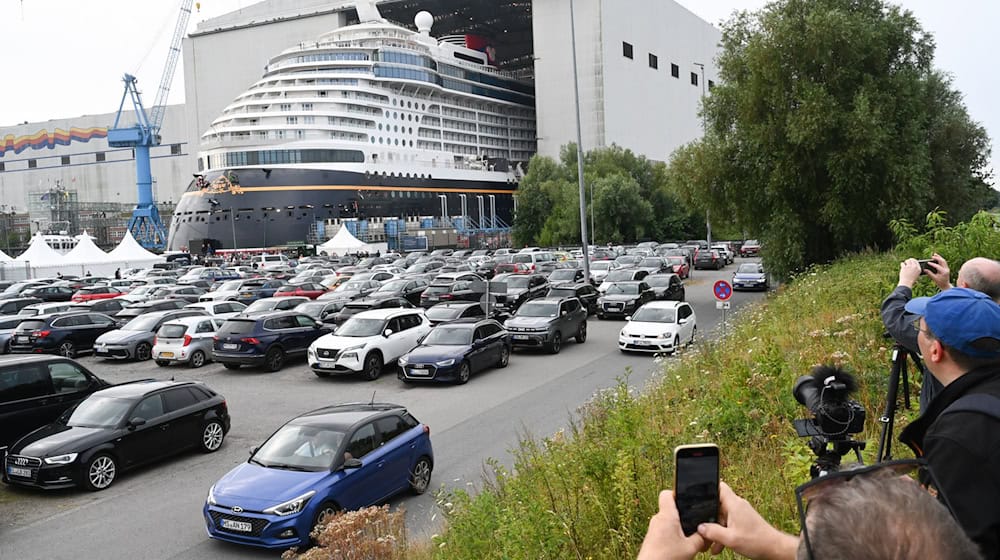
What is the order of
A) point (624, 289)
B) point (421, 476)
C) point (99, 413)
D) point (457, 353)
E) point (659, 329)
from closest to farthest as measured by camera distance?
1. point (421, 476)
2. point (99, 413)
3. point (457, 353)
4. point (659, 329)
5. point (624, 289)

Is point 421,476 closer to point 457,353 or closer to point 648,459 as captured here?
point 648,459

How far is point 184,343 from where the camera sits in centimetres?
1975

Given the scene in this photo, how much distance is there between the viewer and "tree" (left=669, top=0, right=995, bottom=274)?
23.5 meters

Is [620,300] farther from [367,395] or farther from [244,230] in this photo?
[244,230]

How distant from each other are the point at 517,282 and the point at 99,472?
21.0 meters

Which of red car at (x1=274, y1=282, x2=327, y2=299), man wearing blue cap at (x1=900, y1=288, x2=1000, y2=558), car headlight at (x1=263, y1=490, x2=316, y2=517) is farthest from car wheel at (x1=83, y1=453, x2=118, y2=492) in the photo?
red car at (x1=274, y1=282, x2=327, y2=299)

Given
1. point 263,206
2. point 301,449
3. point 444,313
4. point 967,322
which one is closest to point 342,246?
point 263,206

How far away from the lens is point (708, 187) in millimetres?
27641

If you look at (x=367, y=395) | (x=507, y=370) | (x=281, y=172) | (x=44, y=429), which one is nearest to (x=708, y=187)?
(x=507, y=370)

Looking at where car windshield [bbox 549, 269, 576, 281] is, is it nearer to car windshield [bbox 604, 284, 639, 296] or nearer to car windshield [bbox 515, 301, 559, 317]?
car windshield [bbox 604, 284, 639, 296]

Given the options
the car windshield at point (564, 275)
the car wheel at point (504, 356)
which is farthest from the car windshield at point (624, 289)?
the car wheel at point (504, 356)

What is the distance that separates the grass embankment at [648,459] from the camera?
15.6ft

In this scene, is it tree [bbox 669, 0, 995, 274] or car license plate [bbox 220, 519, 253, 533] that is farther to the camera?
tree [bbox 669, 0, 995, 274]

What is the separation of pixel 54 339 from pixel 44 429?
40.7 feet
